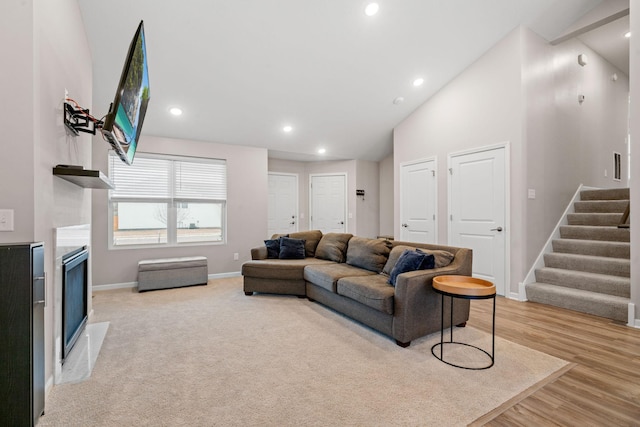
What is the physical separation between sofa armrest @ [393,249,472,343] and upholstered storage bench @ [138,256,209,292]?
10.8 feet

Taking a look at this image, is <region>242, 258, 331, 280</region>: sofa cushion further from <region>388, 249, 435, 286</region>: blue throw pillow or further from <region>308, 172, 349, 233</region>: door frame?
<region>308, 172, 349, 233</region>: door frame

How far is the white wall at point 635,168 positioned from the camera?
9.55 feet

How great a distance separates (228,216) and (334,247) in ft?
7.09

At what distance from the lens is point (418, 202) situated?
5.24 metres

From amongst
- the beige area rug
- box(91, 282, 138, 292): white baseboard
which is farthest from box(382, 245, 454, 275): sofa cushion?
box(91, 282, 138, 292): white baseboard

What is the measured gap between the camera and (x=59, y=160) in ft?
6.99

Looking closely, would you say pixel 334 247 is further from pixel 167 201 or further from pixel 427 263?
pixel 167 201

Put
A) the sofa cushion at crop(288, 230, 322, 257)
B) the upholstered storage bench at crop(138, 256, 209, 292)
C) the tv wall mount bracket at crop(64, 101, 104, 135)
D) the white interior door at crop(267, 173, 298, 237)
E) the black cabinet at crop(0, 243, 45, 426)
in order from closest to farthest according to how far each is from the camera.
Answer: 1. the black cabinet at crop(0, 243, 45, 426)
2. the tv wall mount bracket at crop(64, 101, 104, 135)
3. the upholstered storage bench at crop(138, 256, 209, 292)
4. the sofa cushion at crop(288, 230, 322, 257)
5. the white interior door at crop(267, 173, 298, 237)

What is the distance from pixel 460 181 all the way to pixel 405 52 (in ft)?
6.57

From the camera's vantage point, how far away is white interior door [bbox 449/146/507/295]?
4066 mm

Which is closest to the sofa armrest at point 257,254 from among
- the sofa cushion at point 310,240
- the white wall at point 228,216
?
the sofa cushion at point 310,240

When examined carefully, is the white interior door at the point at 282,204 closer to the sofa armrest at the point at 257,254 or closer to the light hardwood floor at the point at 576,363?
the sofa armrest at the point at 257,254

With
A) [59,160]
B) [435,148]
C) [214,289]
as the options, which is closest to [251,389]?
→ [59,160]

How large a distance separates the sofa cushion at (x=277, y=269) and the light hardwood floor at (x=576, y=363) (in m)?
2.01
